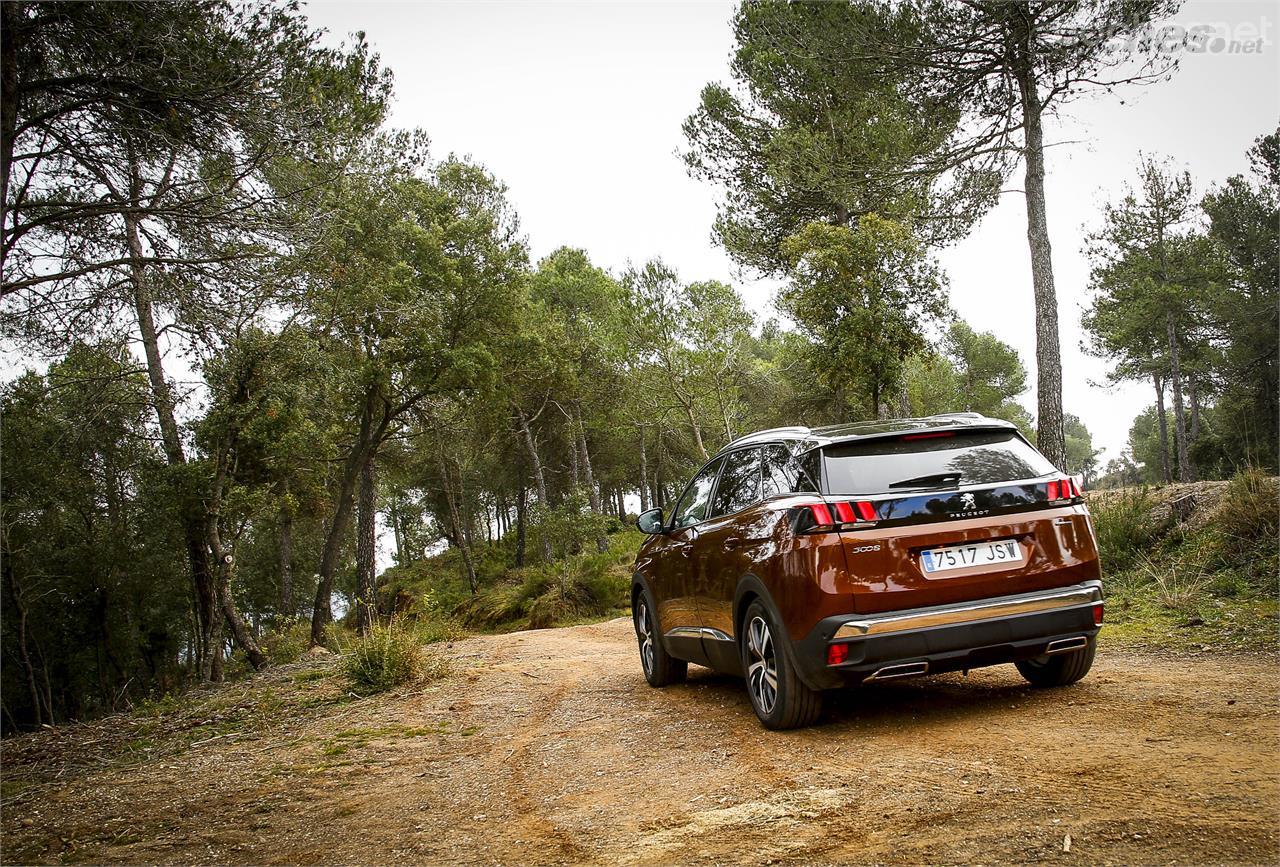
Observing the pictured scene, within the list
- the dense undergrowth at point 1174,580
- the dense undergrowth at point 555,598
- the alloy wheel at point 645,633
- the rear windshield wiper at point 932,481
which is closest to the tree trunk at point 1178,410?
the dense undergrowth at point 555,598

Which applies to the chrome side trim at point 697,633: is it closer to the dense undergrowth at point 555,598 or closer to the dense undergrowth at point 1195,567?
the dense undergrowth at point 1195,567

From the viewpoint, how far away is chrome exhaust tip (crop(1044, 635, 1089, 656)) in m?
4.32

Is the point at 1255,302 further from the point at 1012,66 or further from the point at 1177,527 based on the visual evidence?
the point at 1177,527

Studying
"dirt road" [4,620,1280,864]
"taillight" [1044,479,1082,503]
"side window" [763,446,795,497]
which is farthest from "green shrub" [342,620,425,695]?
"taillight" [1044,479,1082,503]

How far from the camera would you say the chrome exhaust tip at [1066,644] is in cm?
432

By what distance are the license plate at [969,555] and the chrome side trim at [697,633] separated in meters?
1.53

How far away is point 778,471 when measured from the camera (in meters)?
5.01

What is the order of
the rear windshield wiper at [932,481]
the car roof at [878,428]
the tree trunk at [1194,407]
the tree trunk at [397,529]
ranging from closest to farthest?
the rear windshield wiper at [932,481]
the car roof at [878,428]
the tree trunk at [1194,407]
the tree trunk at [397,529]

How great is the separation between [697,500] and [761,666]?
5.72 feet

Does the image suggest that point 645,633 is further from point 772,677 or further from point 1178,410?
point 1178,410

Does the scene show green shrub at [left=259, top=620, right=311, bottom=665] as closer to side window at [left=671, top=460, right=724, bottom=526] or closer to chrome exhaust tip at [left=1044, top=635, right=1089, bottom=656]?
side window at [left=671, top=460, right=724, bottom=526]

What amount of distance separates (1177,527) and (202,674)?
51.3ft

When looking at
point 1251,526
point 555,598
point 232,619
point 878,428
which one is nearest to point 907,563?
point 878,428

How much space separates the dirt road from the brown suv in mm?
377
